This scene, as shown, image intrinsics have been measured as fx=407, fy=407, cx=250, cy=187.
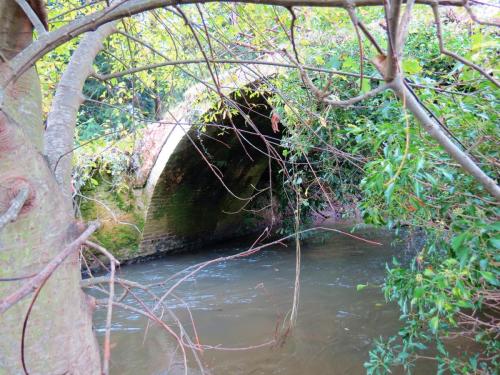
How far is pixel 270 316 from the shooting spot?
15.0 ft

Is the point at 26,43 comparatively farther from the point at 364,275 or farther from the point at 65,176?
the point at 364,275

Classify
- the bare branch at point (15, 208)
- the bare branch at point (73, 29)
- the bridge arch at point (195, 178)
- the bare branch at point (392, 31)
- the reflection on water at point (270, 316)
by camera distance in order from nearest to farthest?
1. the bare branch at point (392, 31)
2. the bare branch at point (15, 208)
3. the bare branch at point (73, 29)
4. the reflection on water at point (270, 316)
5. the bridge arch at point (195, 178)

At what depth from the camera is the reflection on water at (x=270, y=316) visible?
3.43m

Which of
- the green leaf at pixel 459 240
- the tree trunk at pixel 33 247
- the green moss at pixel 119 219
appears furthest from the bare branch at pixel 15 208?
the green moss at pixel 119 219

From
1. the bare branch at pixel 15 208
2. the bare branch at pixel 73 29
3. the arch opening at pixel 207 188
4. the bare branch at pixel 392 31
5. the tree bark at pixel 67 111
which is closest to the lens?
the bare branch at pixel 392 31

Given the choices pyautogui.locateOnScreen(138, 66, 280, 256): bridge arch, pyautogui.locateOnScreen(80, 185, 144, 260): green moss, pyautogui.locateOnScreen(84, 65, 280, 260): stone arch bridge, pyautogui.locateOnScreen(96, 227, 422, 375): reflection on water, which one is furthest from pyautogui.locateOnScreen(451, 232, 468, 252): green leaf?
pyautogui.locateOnScreen(80, 185, 144, 260): green moss

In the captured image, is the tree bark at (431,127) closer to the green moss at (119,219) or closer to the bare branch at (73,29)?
the bare branch at (73,29)

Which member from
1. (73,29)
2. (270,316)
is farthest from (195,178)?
(73,29)

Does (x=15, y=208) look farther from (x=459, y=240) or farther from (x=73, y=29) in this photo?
(x=459, y=240)

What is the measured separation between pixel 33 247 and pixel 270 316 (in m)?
3.87

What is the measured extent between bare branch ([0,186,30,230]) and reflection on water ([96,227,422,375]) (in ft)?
3.40

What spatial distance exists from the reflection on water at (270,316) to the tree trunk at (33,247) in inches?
31.4

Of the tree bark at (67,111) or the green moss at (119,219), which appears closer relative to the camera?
the tree bark at (67,111)

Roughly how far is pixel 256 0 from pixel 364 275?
18.4 feet
